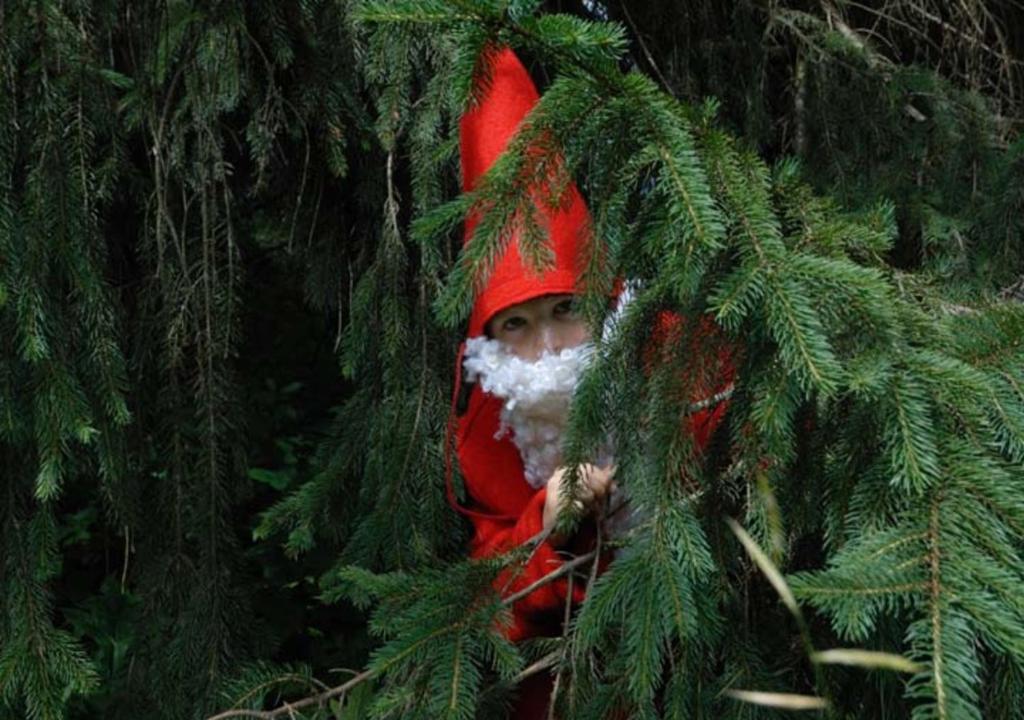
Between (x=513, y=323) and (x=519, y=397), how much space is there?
0.40 ft

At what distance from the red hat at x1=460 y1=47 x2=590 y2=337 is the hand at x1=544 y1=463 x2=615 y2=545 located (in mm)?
285

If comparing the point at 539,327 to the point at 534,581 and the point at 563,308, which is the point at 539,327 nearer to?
the point at 563,308

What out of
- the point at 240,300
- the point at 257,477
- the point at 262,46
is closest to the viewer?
the point at 262,46

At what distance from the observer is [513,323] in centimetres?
216

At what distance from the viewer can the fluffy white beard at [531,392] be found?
6.88 ft

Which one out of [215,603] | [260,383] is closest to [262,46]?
[215,603]

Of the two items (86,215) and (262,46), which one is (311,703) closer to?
(86,215)

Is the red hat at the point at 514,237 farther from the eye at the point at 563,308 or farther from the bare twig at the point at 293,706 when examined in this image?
the bare twig at the point at 293,706

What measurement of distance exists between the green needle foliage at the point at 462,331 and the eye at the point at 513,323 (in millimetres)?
272

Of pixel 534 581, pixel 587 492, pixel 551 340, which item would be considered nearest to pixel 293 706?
pixel 534 581

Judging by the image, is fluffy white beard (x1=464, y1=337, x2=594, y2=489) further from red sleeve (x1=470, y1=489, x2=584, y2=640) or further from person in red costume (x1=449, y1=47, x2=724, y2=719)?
red sleeve (x1=470, y1=489, x2=584, y2=640)

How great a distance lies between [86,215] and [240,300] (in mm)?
456

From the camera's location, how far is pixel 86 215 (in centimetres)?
219

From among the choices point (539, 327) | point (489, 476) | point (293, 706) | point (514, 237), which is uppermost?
point (514, 237)
